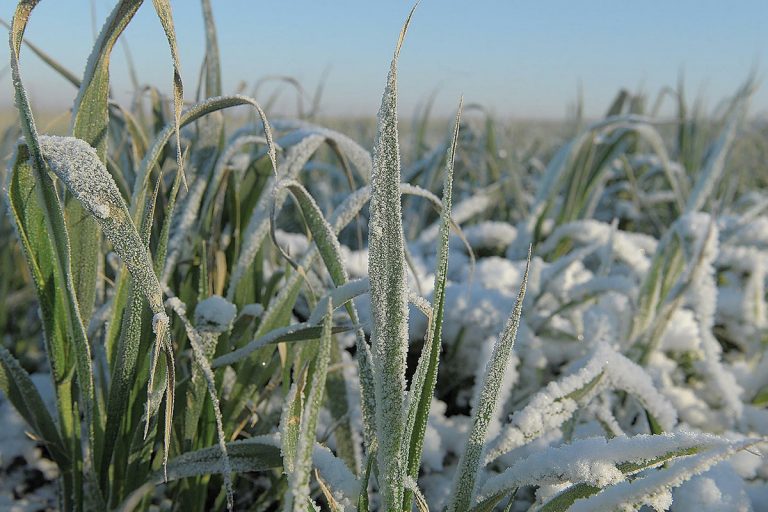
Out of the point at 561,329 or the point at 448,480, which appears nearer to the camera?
the point at 448,480

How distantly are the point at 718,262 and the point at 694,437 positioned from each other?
3.31ft

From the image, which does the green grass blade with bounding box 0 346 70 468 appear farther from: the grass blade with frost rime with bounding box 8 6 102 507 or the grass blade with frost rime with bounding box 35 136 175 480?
the grass blade with frost rime with bounding box 35 136 175 480

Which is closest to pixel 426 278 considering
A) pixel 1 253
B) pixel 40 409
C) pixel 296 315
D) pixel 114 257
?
pixel 296 315

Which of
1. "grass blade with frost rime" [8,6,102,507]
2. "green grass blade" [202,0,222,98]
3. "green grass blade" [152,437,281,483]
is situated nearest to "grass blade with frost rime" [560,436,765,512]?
"green grass blade" [152,437,281,483]

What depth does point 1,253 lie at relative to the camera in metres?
1.53

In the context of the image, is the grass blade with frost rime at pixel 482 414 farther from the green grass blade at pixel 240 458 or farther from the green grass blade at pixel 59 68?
the green grass blade at pixel 59 68

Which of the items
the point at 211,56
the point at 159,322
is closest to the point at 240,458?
the point at 159,322

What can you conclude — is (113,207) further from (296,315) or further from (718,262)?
(718,262)

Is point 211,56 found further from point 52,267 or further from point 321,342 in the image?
point 321,342

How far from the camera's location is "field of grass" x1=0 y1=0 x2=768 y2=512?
49 centimetres

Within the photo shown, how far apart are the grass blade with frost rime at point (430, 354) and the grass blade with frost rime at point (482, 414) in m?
0.04

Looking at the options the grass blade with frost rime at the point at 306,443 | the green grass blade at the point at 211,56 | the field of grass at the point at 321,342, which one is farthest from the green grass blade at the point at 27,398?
the green grass blade at the point at 211,56

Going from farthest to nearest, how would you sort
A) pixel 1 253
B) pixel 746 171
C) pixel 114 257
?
pixel 746 171
pixel 1 253
pixel 114 257

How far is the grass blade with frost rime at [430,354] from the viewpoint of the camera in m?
0.48
